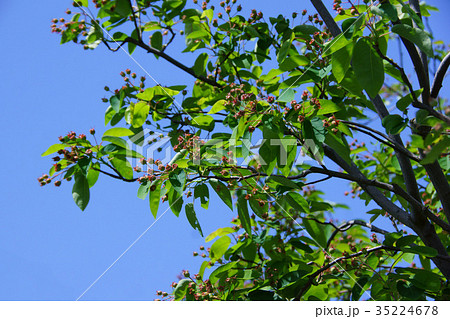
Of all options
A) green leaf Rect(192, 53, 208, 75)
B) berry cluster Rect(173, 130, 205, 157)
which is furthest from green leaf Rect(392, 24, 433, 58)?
green leaf Rect(192, 53, 208, 75)

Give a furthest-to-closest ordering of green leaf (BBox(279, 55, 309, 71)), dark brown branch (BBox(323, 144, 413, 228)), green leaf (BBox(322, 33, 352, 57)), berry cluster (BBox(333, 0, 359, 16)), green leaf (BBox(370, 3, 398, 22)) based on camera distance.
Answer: dark brown branch (BBox(323, 144, 413, 228)) → green leaf (BBox(279, 55, 309, 71)) → berry cluster (BBox(333, 0, 359, 16)) → green leaf (BBox(322, 33, 352, 57)) → green leaf (BBox(370, 3, 398, 22))

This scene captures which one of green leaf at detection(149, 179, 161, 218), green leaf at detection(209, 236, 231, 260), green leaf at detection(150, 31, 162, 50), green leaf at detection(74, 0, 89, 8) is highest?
green leaf at detection(74, 0, 89, 8)

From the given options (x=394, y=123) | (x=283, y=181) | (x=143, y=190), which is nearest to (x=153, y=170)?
(x=143, y=190)

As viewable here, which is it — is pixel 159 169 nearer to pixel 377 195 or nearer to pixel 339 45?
pixel 339 45

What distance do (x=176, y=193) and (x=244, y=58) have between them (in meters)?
0.92

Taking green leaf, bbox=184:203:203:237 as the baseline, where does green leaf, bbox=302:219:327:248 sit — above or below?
below

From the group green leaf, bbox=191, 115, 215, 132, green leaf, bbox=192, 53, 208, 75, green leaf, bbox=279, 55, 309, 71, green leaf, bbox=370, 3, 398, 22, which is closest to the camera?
green leaf, bbox=370, 3, 398, 22

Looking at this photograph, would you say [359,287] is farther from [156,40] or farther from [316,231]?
[156,40]

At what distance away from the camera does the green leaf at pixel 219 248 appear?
2.79 m

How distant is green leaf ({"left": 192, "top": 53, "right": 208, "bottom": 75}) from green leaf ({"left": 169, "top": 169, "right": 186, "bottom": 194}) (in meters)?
0.84

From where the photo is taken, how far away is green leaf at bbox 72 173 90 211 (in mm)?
2350

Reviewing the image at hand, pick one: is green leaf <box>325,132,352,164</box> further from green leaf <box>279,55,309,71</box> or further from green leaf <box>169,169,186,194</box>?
green leaf <box>169,169,186,194</box>

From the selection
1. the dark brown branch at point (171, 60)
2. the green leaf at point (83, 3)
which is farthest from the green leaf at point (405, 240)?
the green leaf at point (83, 3)
